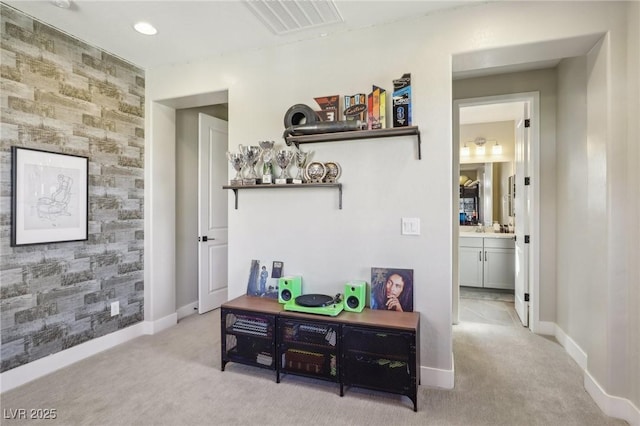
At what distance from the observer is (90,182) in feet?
9.26

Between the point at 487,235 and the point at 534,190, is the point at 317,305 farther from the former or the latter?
the point at 487,235

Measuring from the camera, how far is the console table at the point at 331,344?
2059 millimetres

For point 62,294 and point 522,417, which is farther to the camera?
point 62,294

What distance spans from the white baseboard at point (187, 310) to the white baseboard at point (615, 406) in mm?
3677

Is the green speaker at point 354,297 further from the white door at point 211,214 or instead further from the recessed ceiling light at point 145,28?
the recessed ceiling light at point 145,28

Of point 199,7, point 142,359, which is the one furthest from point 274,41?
point 142,359

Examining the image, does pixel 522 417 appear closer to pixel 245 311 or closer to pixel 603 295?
pixel 603 295

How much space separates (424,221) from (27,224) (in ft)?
9.21

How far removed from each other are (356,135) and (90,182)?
226 centimetres

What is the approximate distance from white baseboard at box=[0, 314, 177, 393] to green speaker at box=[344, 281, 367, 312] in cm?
213

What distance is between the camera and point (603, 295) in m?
2.06

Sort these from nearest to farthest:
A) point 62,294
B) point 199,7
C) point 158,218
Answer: point 199,7, point 62,294, point 158,218

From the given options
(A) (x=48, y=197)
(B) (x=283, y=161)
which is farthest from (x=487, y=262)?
(A) (x=48, y=197)

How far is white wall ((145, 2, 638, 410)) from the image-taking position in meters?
2.17
